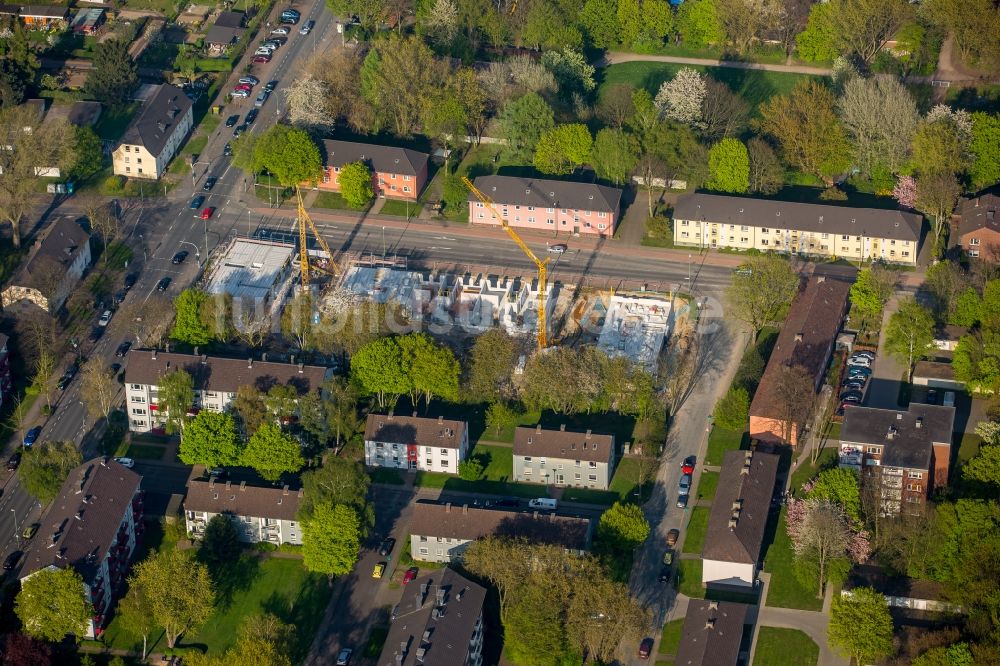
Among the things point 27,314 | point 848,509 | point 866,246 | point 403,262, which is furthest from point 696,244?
point 27,314

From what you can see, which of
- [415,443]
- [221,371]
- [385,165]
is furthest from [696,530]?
[385,165]

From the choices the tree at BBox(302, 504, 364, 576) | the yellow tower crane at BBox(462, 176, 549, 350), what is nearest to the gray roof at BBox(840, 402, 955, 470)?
the yellow tower crane at BBox(462, 176, 549, 350)

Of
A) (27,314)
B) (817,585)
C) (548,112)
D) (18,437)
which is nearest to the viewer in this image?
(817,585)

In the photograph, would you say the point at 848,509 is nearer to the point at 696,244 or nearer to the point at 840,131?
the point at 696,244

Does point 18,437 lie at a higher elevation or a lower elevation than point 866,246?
lower

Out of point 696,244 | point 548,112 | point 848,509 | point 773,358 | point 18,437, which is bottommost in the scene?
point 18,437

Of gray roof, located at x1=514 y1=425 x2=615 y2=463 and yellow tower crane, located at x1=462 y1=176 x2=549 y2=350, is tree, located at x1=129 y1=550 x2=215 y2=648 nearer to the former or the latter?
gray roof, located at x1=514 y1=425 x2=615 y2=463

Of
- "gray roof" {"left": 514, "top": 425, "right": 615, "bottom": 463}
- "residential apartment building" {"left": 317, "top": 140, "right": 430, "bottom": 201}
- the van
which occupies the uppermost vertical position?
"residential apartment building" {"left": 317, "top": 140, "right": 430, "bottom": 201}
